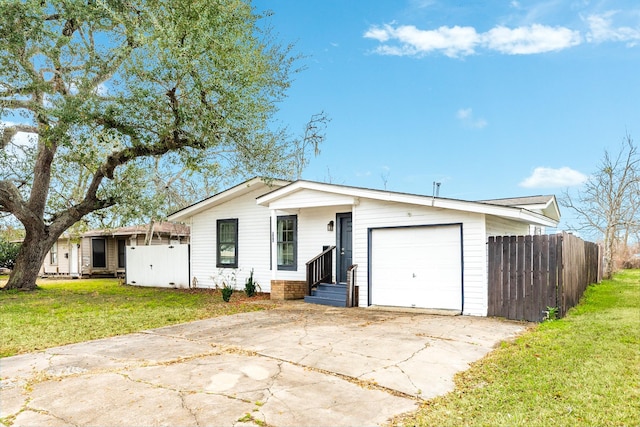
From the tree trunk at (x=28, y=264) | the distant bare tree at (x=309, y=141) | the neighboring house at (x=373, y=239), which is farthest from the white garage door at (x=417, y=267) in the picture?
the distant bare tree at (x=309, y=141)

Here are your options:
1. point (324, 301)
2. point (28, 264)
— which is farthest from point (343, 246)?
point (28, 264)

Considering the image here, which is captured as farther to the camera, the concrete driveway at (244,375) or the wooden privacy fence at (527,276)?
the wooden privacy fence at (527,276)

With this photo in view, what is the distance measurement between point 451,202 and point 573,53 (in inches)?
480

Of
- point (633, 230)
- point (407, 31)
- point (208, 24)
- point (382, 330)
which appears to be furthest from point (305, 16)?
point (633, 230)

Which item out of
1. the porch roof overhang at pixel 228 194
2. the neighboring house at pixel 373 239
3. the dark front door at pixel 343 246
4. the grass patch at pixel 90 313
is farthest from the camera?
the porch roof overhang at pixel 228 194

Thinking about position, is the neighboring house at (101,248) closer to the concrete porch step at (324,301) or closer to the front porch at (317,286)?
the front porch at (317,286)

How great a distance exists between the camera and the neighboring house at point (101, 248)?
2500 cm

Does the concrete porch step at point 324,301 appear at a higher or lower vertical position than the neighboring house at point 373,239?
lower

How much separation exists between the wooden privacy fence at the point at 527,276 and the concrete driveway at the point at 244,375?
933 mm

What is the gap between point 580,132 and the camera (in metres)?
21.7

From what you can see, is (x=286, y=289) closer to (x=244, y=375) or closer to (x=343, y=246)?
(x=343, y=246)

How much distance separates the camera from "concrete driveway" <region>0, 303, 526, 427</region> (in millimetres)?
3941

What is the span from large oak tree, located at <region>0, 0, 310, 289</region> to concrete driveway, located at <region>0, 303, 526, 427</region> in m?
6.36

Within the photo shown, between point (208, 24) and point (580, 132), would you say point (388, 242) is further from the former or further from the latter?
point (580, 132)
